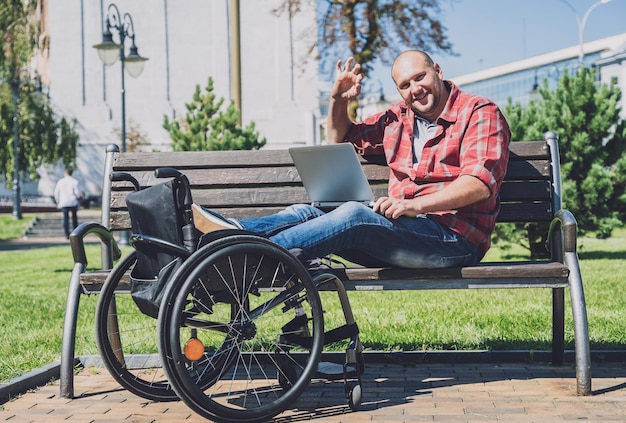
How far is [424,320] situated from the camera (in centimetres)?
655

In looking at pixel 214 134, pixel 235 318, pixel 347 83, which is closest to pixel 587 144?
pixel 214 134

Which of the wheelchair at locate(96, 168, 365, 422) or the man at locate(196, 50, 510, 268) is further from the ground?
the man at locate(196, 50, 510, 268)

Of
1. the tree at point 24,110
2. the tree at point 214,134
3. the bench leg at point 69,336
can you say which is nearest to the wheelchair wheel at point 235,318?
the bench leg at point 69,336

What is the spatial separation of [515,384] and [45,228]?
2861 centimetres

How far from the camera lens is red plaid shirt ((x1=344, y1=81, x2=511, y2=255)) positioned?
4.16 meters

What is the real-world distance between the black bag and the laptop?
843 mm

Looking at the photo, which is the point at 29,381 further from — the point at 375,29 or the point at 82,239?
the point at 375,29

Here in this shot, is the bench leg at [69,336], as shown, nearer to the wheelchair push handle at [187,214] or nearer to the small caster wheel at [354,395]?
the wheelchair push handle at [187,214]

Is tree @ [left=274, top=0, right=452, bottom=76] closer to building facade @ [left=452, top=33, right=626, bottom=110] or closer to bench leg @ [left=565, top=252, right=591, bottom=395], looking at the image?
bench leg @ [left=565, top=252, right=591, bottom=395]

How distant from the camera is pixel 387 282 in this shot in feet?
13.5

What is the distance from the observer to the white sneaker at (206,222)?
376 cm

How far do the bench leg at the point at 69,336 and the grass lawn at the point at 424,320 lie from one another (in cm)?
50

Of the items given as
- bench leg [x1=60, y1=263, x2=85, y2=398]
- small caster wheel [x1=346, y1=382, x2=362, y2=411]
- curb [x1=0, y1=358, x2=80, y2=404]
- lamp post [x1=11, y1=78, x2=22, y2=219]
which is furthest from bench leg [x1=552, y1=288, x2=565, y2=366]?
lamp post [x1=11, y1=78, x2=22, y2=219]

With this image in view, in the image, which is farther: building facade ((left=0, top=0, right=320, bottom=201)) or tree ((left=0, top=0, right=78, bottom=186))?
building facade ((left=0, top=0, right=320, bottom=201))
